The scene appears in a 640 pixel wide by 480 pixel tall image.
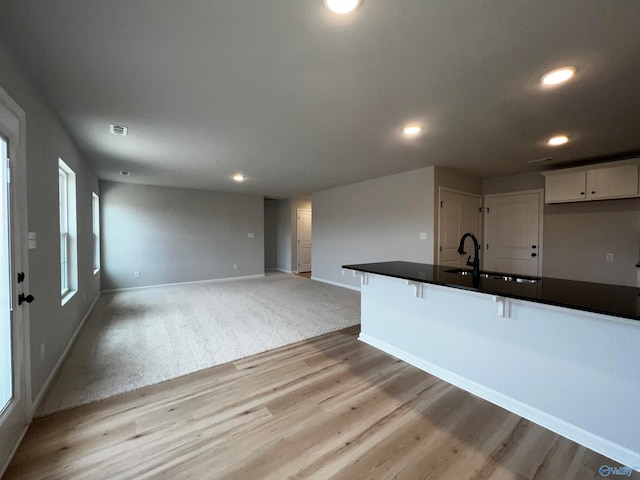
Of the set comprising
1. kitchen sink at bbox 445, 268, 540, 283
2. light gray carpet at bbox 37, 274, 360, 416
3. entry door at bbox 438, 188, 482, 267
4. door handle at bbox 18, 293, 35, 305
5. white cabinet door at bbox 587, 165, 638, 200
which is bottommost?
light gray carpet at bbox 37, 274, 360, 416

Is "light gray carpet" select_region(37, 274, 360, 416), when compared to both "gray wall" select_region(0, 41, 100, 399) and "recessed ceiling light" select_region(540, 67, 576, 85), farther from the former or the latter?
"recessed ceiling light" select_region(540, 67, 576, 85)

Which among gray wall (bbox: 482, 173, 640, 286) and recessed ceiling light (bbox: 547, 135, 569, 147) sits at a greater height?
recessed ceiling light (bbox: 547, 135, 569, 147)

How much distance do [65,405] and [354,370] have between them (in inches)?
89.4

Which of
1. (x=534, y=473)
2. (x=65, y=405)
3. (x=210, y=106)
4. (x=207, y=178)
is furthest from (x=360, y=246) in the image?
(x=65, y=405)

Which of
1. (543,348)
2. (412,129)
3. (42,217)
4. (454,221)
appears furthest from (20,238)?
(454,221)

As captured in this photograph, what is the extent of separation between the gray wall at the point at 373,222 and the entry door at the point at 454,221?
27cm

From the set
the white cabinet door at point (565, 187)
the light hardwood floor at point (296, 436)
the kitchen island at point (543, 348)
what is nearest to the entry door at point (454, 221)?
the white cabinet door at point (565, 187)

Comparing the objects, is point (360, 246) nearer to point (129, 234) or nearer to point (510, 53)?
point (510, 53)

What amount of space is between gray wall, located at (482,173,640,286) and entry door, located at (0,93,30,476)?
6.52 m

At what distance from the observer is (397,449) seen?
154 cm

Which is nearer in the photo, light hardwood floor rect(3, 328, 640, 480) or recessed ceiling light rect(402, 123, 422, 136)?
light hardwood floor rect(3, 328, 640, 480)

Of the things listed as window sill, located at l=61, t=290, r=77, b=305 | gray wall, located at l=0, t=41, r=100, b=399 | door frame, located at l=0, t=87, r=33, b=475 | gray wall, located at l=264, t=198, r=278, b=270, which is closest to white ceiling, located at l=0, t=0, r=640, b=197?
gray wall, located at l=0, t=41, r=100, b=399

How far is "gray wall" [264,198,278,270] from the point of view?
8898 millimetres

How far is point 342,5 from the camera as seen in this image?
50.1 inches
